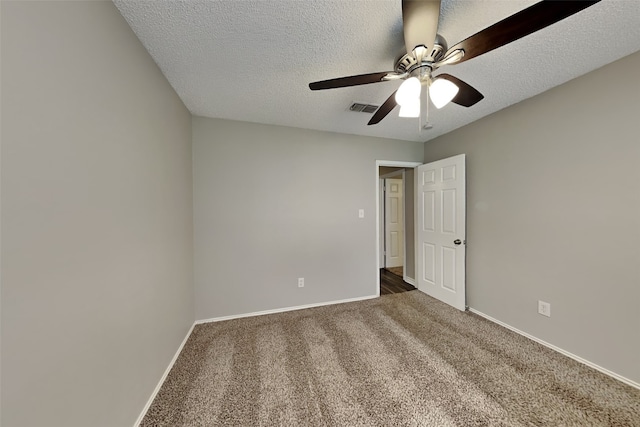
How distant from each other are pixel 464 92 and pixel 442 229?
196cm

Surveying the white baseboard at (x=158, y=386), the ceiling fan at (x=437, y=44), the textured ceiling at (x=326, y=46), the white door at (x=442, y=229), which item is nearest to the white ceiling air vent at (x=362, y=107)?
the textured ceiling at (x=326, y=46)

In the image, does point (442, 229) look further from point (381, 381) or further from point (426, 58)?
point (426, 58)

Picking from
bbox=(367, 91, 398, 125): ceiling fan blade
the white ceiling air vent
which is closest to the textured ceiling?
the white ceiling air vent

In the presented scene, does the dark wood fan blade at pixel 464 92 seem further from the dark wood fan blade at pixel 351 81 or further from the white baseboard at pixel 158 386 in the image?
the white baseboard at pixel 158 386

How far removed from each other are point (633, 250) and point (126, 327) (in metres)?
3.27

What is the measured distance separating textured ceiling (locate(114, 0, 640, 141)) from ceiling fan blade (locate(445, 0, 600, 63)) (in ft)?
0.98

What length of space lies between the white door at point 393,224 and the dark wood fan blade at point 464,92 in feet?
11.2

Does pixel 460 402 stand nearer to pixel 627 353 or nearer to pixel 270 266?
pixel 627 353

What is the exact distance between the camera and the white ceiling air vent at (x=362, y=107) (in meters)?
2.18

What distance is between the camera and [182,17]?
47.4 inches

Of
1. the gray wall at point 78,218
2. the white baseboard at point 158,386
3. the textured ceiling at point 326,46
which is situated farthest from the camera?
the white baseboard at point 158,386

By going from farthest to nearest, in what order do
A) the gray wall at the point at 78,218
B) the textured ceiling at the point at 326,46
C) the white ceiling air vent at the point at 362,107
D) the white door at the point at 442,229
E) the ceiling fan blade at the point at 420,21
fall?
the white door at the point at 442,229 → the white ceiling air vent at the point at 362,107 → the textured ceiling at the point at 326,46 → the ceiling fan blade at the point at 420,21 → the gray wall at the point at 78,218

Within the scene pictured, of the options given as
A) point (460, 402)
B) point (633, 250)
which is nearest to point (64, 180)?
point (460, 402)

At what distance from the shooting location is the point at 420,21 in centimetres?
108
